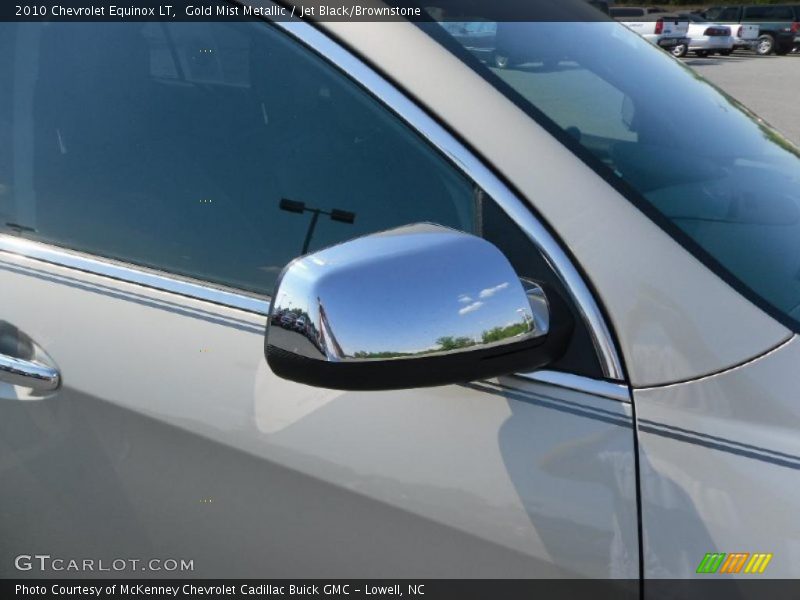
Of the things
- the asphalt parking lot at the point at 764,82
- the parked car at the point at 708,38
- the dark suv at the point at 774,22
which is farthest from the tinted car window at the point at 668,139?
the dark suv at the point at 774,22

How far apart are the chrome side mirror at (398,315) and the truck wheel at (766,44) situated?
106ft

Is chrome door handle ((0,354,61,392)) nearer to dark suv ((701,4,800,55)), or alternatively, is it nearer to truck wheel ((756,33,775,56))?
dark suv ((701,4,800,55))

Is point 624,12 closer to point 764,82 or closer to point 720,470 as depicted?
point 720,470

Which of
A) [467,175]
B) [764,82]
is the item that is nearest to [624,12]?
[467,175]

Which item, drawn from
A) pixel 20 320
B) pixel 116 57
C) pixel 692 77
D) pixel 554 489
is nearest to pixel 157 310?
pixel 20 320

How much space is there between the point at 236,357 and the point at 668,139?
0.82m

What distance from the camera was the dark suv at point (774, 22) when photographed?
94.8ft

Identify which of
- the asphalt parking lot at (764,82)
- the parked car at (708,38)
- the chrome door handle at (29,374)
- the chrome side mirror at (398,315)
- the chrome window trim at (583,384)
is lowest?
the asphalt parking lot at (764,82)

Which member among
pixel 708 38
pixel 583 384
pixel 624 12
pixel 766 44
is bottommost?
pixel 766 44

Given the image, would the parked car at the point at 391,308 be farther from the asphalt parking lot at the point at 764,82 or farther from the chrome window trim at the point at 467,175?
the asphalt parking lot at the point at 764,82

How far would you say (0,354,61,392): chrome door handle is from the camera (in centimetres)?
139

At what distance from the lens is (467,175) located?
1.15 meters

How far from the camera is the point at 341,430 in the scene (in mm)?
1185

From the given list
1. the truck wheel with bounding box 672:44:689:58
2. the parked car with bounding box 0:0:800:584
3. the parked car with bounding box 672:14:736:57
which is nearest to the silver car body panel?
the parked car with bounding box 0:0:800:584
